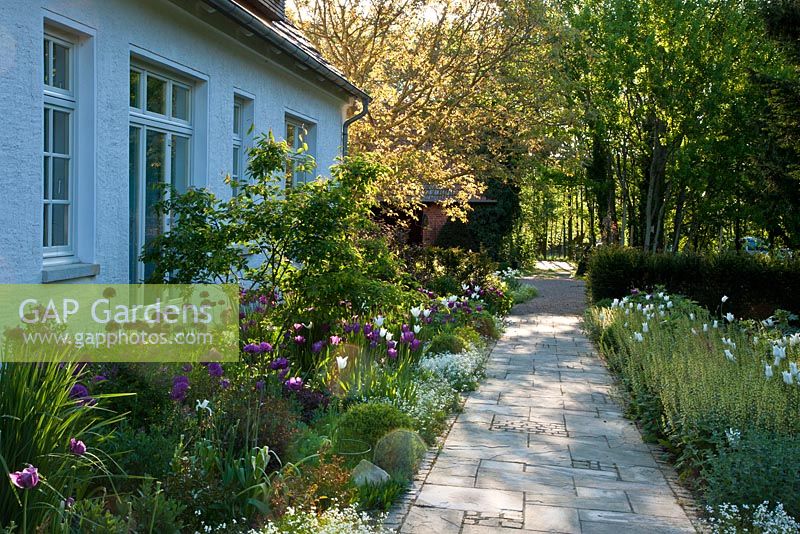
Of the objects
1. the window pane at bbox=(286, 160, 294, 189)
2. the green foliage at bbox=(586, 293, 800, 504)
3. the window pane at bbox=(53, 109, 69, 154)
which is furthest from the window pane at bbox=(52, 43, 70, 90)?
the green foliage at bbox=(586, 293, 800, 504)

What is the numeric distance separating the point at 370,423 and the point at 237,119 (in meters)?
5.50

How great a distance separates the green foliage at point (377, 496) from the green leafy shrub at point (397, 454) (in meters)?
0.30

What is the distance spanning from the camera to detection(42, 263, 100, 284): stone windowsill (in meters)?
6.02

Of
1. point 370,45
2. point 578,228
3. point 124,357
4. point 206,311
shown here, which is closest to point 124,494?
point 124,357

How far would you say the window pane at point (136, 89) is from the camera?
7515 mm

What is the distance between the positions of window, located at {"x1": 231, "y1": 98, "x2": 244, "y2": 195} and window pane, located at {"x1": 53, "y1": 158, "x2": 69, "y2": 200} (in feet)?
10.9

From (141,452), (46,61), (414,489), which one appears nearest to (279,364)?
(414,489)

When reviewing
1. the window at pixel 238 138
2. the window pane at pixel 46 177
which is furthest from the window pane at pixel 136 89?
the window at pixel 238 138

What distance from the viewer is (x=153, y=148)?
313 inches

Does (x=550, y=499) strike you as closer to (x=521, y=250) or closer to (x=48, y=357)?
(x=48, y=357)

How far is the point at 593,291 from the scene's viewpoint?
16.5m

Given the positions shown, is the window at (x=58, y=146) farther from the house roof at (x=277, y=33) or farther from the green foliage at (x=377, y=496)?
the green foliage at (x=377, y=496)

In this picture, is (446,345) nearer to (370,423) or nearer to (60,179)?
(370,423)

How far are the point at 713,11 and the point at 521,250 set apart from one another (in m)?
15.5
